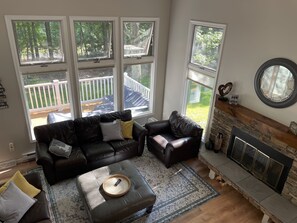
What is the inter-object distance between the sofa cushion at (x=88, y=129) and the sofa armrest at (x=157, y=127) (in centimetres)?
107

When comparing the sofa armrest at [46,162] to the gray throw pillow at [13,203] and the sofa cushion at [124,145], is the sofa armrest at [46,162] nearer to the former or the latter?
the gray throw pillow at [13,203]

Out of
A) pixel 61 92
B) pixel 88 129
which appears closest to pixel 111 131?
pixel 88 129

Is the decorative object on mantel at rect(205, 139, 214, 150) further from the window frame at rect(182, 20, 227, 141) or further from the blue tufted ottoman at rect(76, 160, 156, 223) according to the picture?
the blue tufted ottoman at rect(76, 160, 156, 223)

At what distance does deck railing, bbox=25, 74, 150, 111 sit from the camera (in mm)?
4605

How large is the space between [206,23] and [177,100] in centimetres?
191

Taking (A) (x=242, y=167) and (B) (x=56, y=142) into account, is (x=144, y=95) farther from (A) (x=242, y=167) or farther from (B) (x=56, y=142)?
(A) (x=242, y=167)

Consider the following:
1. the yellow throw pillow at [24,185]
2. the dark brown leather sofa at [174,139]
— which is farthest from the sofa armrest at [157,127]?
the yellow throw pillow at [24,185]

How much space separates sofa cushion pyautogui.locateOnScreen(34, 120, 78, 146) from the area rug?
712 mm

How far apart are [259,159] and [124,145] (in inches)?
99.1

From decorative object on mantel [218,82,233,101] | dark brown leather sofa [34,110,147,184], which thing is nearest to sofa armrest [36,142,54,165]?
dark brown leather sofa [34,110,147,184]

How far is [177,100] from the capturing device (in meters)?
5.66

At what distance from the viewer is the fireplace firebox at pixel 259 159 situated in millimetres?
3675

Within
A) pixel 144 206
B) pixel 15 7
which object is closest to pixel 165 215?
pixel 144 206

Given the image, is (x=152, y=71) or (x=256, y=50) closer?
(x=256, y=50)
